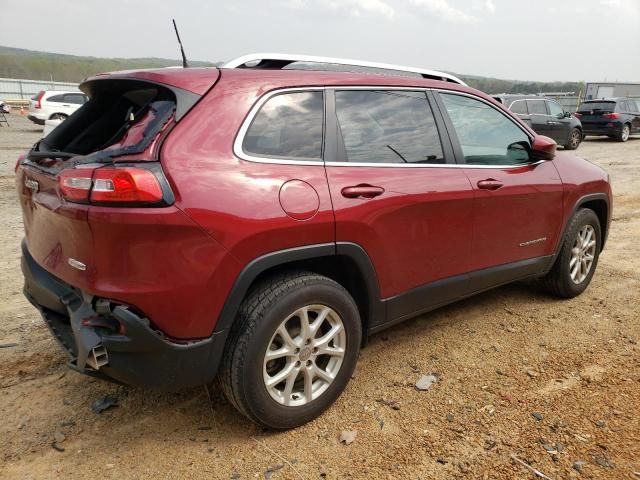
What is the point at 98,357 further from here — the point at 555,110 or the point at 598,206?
the point at 555,110

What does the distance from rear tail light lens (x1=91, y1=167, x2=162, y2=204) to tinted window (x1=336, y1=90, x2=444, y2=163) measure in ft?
3.51

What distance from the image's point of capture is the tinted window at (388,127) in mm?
2789

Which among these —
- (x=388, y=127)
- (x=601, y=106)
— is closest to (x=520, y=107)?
(x=601, y=106)

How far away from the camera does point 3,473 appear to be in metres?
2.29

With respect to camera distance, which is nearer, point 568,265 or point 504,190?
point 504,190

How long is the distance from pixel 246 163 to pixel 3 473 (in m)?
1.75

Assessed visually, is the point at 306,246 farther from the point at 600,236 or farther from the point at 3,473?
the point at 600,236

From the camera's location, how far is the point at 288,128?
255 cm

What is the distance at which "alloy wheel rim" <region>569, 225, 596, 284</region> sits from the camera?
4277mm

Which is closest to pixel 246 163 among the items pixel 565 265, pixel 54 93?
pixel 565 265

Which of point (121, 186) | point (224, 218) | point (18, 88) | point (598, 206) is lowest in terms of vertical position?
point (18, 88)

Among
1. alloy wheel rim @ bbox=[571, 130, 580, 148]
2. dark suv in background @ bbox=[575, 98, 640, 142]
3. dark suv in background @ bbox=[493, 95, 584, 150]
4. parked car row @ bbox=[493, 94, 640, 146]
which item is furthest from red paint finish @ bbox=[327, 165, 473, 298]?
dark suv in background @ bbox=[575, 98, 640, 142]

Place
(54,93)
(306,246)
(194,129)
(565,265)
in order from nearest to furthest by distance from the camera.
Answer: (194,129) → (306,246) → (565,265) → (54,93)

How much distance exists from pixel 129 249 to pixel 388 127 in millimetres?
1615
